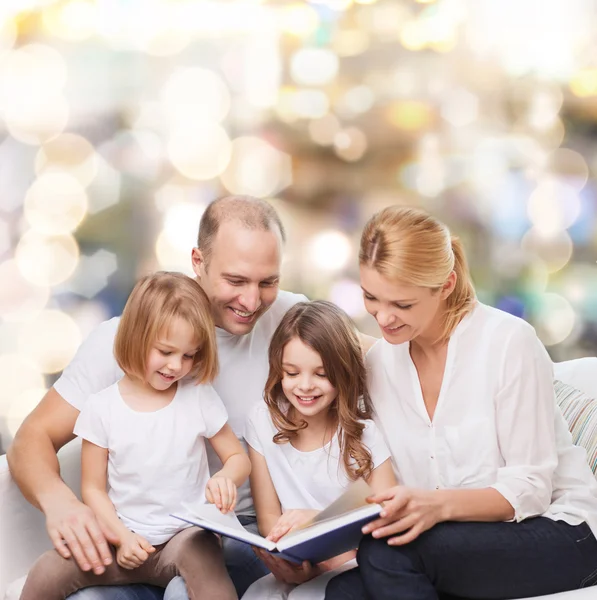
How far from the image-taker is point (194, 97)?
2.57m

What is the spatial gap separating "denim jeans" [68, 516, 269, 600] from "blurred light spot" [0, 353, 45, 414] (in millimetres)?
1145

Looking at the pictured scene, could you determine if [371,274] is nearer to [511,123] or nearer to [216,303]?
[216,303]

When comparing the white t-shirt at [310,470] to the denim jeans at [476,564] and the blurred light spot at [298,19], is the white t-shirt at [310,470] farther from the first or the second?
the blurred light spot at [298,19]

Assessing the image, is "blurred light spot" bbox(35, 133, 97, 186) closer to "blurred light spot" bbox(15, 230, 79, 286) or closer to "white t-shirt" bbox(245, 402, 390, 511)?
"blurred light spot" bbox(15, 230, 79, 286)

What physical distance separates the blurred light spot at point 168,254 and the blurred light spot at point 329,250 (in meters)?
0.36

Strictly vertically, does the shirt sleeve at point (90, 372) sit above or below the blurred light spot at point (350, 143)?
below

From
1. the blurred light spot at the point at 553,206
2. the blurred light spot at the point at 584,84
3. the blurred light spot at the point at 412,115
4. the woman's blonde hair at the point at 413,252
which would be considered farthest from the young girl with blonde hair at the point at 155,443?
the blurred light spot at the point at 584,84

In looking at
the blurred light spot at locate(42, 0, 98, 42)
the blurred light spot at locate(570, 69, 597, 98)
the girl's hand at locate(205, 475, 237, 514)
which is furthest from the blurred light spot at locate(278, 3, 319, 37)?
the girl's hand at locate(205, 475, 237, 514)

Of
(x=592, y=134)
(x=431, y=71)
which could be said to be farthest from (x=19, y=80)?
(x=592, y=134)

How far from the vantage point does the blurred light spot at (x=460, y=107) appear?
2648 mm

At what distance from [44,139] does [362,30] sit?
0.97 m

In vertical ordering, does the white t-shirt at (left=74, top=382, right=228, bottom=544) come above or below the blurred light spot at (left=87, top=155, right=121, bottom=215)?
below

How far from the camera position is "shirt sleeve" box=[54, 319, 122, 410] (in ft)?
5.26

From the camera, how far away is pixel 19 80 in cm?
253
